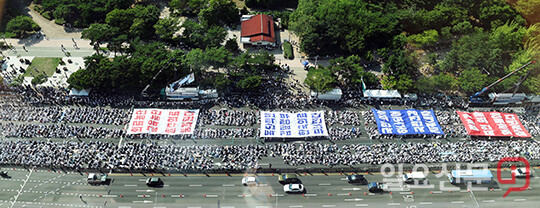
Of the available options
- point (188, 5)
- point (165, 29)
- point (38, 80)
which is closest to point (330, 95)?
point (165, 29)

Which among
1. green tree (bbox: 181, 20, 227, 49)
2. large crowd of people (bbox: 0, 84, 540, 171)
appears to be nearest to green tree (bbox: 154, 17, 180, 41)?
green tree (bbox: 181, 20, 227, 49)

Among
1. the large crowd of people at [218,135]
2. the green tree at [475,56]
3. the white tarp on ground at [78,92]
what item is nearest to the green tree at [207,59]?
the large crowd of people at [218,135]

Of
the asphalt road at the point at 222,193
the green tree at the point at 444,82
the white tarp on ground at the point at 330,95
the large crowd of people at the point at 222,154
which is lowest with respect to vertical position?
the asphalt road at the point at 222,193

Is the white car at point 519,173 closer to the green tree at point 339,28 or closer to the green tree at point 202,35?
the green tree at point 339,28

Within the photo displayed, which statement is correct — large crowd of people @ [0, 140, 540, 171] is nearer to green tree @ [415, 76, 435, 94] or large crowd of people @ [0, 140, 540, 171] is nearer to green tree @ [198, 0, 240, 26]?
green tree @ [415, 76, 435, 94]

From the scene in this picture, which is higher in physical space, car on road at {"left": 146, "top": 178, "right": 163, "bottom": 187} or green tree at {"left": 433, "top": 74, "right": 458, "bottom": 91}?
green tree at {"left": 433, "top": 74, "right": 458, "bottom": 91}

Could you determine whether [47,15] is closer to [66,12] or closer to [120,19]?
[66,12]

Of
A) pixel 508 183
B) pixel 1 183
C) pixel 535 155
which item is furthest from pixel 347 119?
pixel 1 183

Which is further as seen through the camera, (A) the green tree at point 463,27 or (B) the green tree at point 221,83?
(A) the green tree at point 463,27
